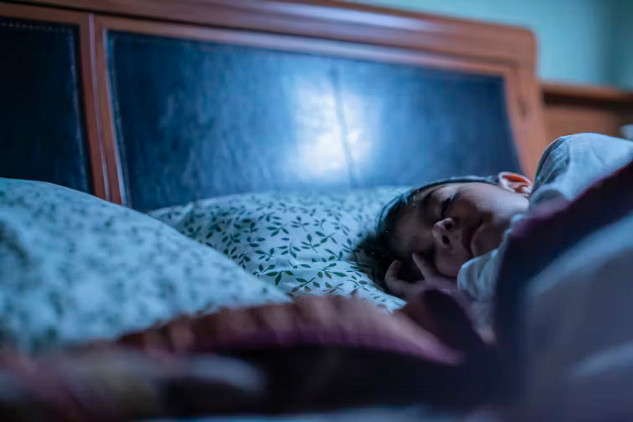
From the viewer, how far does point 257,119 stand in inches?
46.4

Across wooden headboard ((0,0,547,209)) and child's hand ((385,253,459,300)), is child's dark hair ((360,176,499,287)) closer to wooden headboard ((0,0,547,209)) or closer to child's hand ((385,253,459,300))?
child's hand ((385,253,459,300))

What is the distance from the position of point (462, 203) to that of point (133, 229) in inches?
17.3

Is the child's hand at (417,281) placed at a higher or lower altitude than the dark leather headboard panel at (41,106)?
lower

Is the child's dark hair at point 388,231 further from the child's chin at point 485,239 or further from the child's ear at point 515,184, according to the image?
the child's chin at point 485,239

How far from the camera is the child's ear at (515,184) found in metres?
0.79

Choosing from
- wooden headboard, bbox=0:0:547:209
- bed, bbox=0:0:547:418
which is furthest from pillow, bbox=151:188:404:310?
wooden headboard, bbox=0:0:547:209

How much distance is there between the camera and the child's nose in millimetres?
669

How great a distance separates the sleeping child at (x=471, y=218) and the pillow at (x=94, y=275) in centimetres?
21

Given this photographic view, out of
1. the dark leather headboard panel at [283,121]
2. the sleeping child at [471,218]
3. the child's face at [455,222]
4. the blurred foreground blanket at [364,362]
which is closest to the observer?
the blurred foreground blanket at [364,362]

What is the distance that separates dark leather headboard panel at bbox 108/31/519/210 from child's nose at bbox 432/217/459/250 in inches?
21.6

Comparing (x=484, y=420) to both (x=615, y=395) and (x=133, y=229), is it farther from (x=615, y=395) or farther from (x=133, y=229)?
(x=133, y=229)

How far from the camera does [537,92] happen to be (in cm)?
157

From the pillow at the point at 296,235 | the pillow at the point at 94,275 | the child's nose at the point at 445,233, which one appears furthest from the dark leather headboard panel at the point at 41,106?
the child's nose at the point at 445,233

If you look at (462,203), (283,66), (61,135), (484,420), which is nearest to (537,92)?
(283,66)
